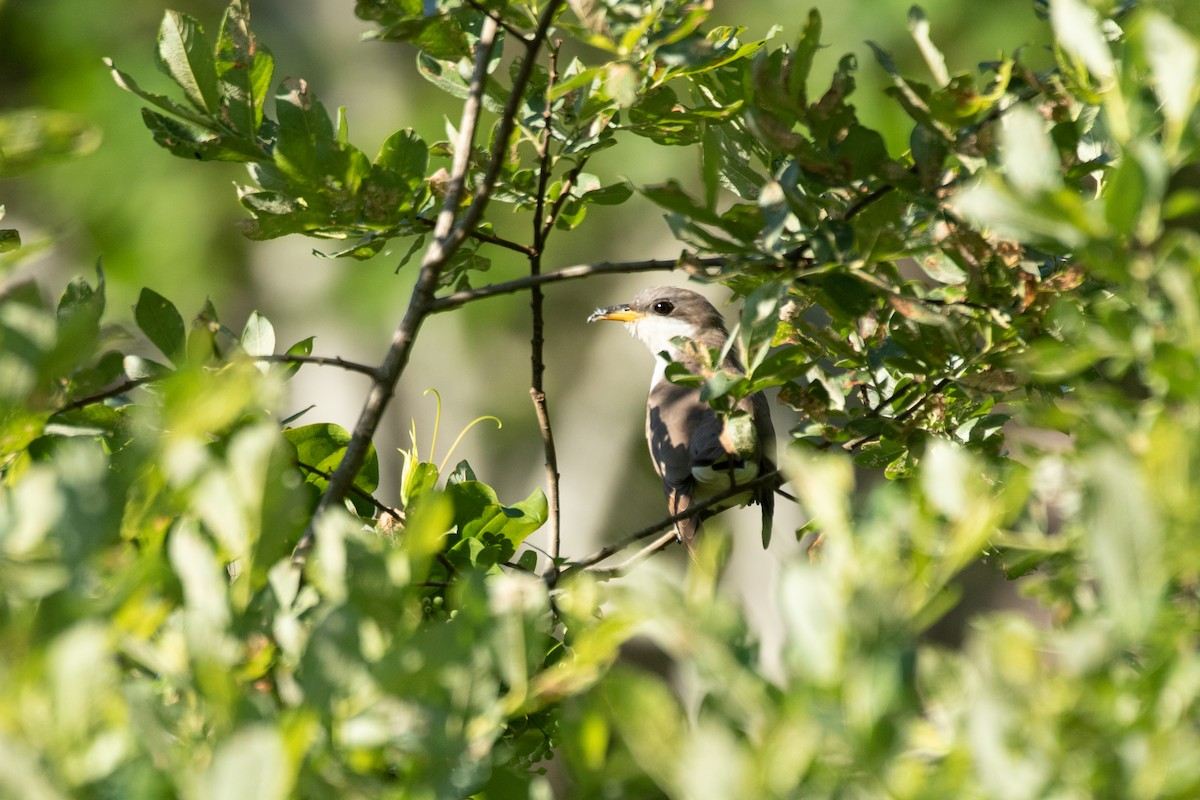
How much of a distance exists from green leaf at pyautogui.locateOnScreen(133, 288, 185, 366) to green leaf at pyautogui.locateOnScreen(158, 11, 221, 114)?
0.86ft

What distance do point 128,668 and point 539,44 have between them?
0.83 meters

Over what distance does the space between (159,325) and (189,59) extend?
34 cm

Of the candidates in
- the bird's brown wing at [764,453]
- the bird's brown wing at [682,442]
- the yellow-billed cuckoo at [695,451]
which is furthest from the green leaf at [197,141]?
the bird's brown wing at [764,453]

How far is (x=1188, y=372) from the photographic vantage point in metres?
0.86

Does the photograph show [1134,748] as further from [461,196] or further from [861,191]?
[461,196]

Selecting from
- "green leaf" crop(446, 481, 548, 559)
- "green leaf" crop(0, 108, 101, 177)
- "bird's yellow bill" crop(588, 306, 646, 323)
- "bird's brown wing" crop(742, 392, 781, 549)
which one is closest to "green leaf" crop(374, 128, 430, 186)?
"green leaf" crop(446, 481, 548, 559)

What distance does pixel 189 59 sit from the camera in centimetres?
152

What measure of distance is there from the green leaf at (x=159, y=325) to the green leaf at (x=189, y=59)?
0.26m

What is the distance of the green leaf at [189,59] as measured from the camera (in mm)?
1502

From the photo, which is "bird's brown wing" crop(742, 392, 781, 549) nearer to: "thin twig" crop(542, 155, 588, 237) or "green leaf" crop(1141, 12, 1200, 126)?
"thin twig" crop(542, 155, 588, 237)

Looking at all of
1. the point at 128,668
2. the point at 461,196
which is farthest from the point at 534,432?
the point at 128,668

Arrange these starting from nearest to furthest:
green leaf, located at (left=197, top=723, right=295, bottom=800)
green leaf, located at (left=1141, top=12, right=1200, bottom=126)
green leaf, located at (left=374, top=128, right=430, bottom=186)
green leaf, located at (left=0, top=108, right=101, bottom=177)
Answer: green leaf, located at (left=197, top=723, right=295, bottom=800) → green leaf, located at (left=1141, top=12, right=1200, bottom=126) → green leaf, located at (left=0, top=108, right=101, bottom=177) → green leaf, located at (left=374, top=128, right=430, bottom=186)

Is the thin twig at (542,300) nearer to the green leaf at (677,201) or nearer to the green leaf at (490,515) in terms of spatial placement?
the green leaf at (490,515)

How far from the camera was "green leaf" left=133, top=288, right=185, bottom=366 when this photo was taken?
153cm
